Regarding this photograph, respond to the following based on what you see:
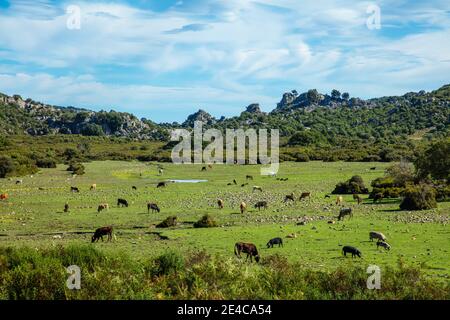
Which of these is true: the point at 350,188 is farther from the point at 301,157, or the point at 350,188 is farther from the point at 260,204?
the point at 301,157

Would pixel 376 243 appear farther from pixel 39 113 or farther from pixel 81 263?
pixel 39 113

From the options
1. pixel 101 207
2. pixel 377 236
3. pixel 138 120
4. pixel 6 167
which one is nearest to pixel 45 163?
pixel 6 167

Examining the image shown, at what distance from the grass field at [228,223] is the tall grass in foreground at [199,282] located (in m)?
3.02

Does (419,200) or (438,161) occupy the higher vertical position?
(438,161)

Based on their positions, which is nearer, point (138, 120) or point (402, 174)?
point (402, 174)

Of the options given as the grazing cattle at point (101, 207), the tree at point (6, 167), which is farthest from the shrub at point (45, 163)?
the grazing cattle at point (101, 207)

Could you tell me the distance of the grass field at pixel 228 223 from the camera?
21125 mm

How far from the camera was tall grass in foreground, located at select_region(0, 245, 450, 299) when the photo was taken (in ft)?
44.7

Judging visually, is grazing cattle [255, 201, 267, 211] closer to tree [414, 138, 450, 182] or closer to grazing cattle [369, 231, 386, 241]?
grazing cattle [369, 231, 386, 241]

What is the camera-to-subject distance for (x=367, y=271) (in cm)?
1509

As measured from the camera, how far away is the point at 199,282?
14539 mm

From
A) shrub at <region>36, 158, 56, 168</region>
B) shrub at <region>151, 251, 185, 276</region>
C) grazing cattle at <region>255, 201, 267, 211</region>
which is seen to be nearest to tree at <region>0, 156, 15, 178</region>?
shrub at <region>36, 158, 56, 168</region>

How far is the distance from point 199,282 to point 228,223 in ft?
50.7

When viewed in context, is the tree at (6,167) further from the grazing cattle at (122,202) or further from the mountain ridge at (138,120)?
the mountain ridge at (138,120)
